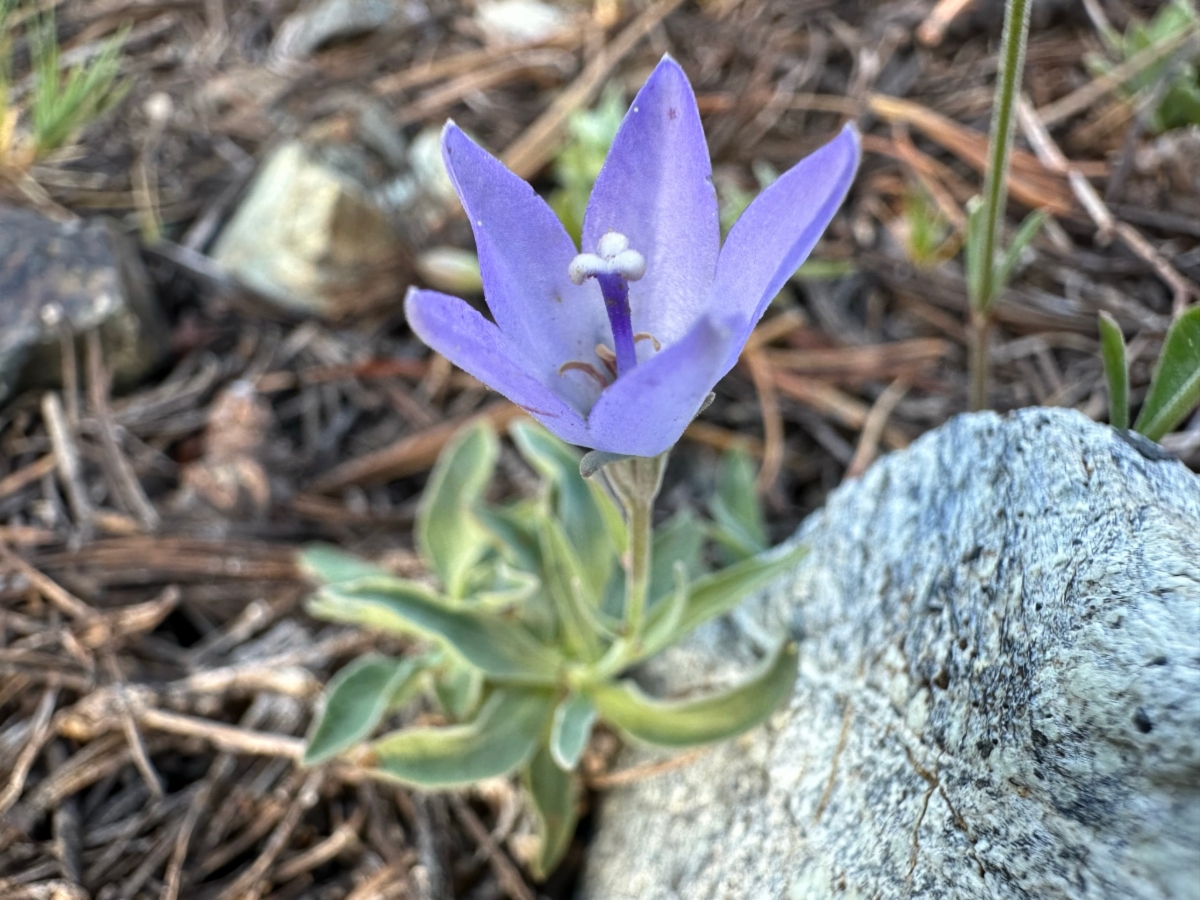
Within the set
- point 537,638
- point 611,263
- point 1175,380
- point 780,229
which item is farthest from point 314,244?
point 1175,380

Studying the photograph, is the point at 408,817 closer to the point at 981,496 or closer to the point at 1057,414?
the point at 981,496

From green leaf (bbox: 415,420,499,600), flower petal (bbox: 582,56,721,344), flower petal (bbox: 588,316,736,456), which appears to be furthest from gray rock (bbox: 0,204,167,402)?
flower petal (bbox: 588,316,736,456)

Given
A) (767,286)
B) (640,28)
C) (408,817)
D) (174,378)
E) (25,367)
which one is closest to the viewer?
(767,286)

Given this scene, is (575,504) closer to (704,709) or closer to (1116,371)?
(704,709)

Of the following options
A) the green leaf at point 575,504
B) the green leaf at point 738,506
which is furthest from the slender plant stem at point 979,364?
the green leaf at point 575,504

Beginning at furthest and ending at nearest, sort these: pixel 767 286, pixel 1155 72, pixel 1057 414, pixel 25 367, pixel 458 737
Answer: pixel 25 367
pixel 1155 72
pixel 458 737
pixel 1057 414
pixel 767 286

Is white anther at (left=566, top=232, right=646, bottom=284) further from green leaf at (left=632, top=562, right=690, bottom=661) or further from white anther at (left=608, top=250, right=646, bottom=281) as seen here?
green leaf at (left=632, top=562, right=690, bottom=661)

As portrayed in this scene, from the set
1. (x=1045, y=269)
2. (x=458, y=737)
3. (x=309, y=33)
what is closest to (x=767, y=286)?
(x=458, y=737)
